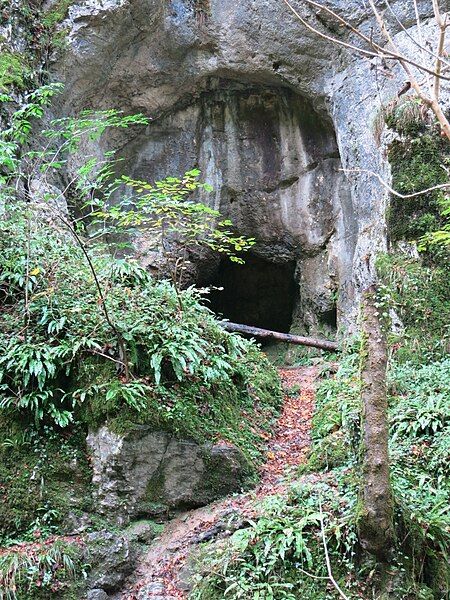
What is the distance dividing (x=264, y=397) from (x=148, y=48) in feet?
27.2

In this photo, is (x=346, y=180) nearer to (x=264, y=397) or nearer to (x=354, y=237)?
(x=354, y=237)

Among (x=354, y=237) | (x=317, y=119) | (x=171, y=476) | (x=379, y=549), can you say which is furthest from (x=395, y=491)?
(x=317, y=119)

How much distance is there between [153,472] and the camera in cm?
648

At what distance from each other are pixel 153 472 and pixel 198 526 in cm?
79

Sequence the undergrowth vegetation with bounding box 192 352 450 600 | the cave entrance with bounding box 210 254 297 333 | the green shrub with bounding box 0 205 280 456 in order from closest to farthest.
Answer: the undergrowth vegetation with bounding box 192 352 450 600 → the green shrub with bounding box 0 205 280 456 → the cave entrance with bounding box 210 254 297 333

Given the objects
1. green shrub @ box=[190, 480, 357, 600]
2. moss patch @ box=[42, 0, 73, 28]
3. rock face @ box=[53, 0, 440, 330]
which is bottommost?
green shrub @ box=[190, 480, 357, 600]

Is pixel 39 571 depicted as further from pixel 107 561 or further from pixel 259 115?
pixel 259 115

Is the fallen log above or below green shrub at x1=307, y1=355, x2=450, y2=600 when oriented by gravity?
above

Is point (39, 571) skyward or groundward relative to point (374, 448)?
groundward

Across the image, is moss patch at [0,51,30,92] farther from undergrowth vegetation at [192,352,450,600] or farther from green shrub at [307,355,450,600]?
undergrowth vegetation at [192,352,450,600]

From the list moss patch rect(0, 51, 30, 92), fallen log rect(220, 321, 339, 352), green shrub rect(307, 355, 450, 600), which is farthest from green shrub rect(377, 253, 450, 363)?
moss patch rect(0, 51, 30, 92)

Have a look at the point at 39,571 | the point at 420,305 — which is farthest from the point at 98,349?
the point at 420,305

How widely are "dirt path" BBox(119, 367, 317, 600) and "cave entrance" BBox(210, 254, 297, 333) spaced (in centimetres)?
810

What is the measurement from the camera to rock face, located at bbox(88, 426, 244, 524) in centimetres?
632
